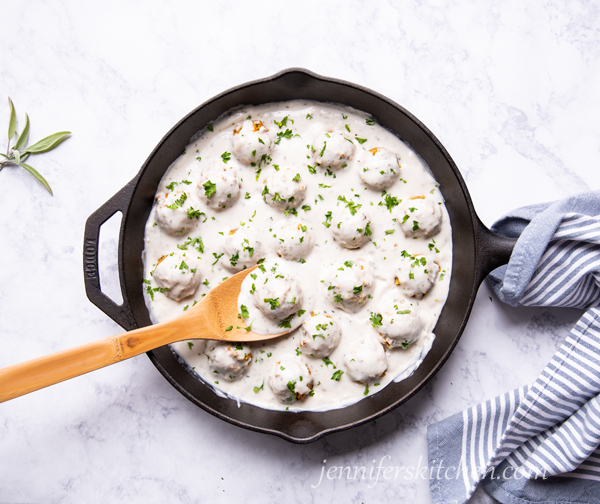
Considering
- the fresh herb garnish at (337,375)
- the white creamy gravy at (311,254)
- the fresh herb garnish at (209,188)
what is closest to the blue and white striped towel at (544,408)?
the white creamy gravy at (311,254)

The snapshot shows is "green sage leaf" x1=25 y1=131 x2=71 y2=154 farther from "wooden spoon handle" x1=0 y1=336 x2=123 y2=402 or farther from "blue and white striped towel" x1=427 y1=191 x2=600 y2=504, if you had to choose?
"blue and white striped towel" x1=427 y1=191 x2=600 y2=504

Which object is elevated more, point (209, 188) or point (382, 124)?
point (382, 124)

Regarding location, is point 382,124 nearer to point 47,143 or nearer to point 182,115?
point 182,115

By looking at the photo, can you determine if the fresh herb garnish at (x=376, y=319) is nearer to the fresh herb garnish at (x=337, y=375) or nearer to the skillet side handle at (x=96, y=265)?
the fresh herb garnish at (x=337, y=375)

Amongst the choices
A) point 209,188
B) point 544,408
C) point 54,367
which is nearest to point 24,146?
point 209,188

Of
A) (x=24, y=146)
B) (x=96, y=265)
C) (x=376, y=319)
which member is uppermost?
(x=24, y=146)

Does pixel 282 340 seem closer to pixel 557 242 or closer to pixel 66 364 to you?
pixel 66 364

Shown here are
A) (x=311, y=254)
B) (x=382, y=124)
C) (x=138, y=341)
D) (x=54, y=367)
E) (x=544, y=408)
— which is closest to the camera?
(x=54, y=367)

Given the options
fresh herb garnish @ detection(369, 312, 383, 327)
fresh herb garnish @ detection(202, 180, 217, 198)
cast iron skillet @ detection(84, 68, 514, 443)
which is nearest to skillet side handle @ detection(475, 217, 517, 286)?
cast iron skillet @ detection(84, 68, 514, 443)
